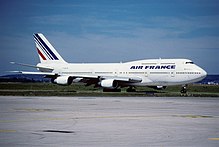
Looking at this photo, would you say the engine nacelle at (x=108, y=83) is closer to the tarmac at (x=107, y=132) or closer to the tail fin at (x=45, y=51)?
the tail fin at (x=45, y=51)

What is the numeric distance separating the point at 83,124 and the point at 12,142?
4.82 m

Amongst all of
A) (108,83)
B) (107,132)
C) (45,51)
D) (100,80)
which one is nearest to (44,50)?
(45,51)

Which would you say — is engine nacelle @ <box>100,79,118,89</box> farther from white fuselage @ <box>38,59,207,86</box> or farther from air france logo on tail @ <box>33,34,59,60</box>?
air france logo on tail @ <box>33,34,59,60</box>

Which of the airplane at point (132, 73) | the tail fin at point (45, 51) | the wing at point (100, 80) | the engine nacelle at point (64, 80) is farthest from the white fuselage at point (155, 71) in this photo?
the tail fin at point (45, 51)

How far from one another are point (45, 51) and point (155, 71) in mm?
21398

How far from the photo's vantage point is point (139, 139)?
477 inches

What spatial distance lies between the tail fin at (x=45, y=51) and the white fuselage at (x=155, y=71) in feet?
27.0

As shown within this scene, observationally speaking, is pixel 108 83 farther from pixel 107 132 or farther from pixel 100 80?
pixel 107 132

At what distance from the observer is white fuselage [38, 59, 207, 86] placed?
5575cm

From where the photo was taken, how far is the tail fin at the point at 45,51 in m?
71.7

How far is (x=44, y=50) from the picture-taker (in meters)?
72.2

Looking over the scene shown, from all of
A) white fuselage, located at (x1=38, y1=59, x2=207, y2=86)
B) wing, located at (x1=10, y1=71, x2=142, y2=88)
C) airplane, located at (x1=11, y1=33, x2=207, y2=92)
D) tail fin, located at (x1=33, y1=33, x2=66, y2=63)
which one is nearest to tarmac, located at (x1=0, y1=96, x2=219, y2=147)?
white fuselage, located at (x1=38, y1=59, x2=207, y2=86)

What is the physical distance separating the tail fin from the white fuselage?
27.0 ft

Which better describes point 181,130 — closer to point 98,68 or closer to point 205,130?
point 205,130
